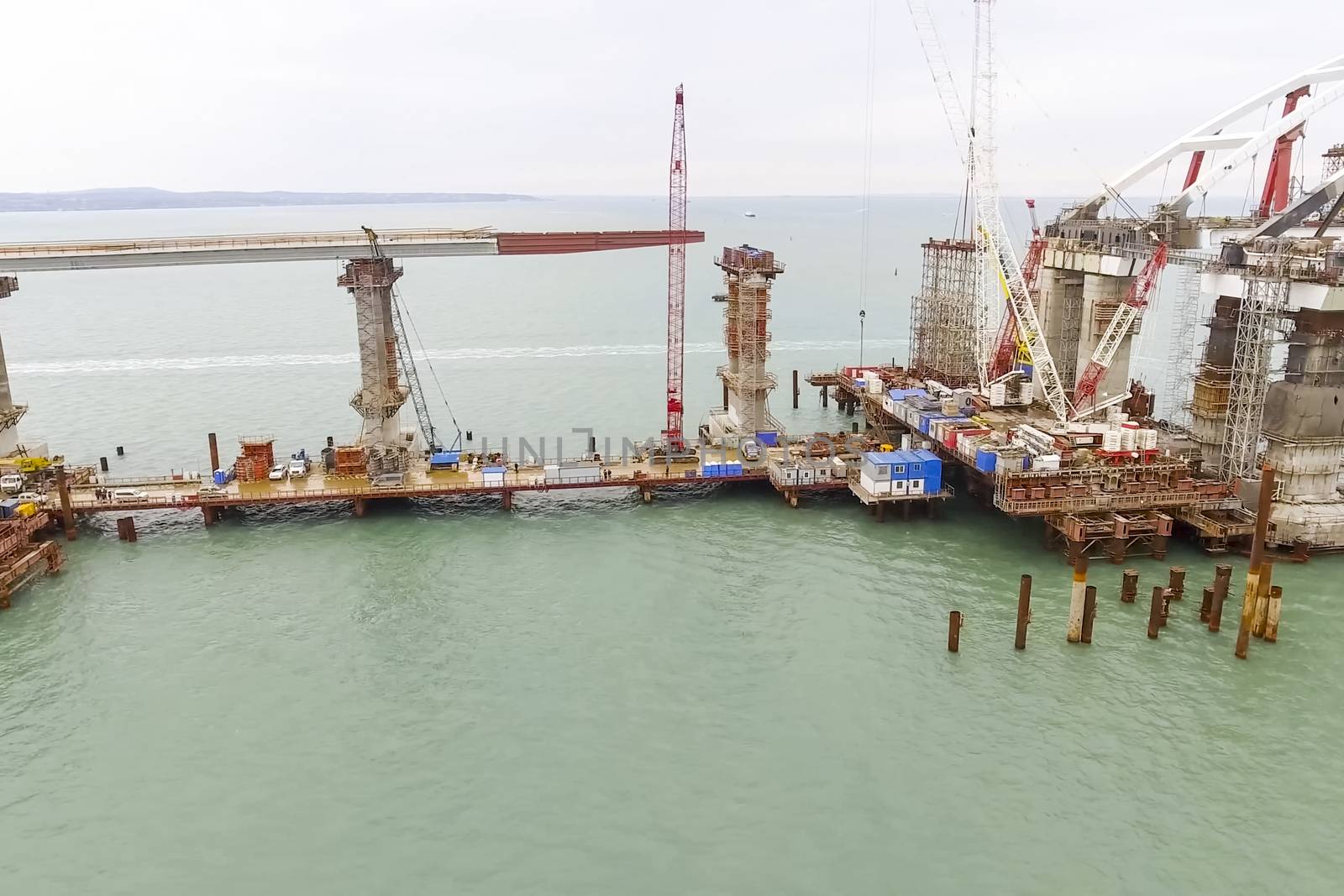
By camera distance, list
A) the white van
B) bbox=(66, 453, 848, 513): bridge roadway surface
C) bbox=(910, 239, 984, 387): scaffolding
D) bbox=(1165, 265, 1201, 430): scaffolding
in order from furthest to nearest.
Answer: bbox=(910, 239, 984, 387): scaffolding, bbox=(1165, 265, 1201, 430): scaffolding, the white van, bbox=(66, 453, 848, 513): bridge roadway surface

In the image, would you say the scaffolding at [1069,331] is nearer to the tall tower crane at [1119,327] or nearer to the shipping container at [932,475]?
the tall tower crane at [1119,327]

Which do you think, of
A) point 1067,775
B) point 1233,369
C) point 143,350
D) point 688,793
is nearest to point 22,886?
point 688,793

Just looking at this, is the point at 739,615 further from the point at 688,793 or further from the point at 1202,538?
the point at 1202,538

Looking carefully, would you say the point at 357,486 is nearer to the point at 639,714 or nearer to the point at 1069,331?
the point at 639,714

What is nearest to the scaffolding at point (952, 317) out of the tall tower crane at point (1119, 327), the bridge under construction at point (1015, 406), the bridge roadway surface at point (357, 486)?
the bridge under construction at point (1015, 406)

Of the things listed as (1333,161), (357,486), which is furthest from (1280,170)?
(357,486)

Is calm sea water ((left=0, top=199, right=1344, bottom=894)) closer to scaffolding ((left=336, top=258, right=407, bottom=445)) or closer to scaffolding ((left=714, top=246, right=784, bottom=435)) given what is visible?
scaffolding ((left=336, top=258, right=407, bottom=445))

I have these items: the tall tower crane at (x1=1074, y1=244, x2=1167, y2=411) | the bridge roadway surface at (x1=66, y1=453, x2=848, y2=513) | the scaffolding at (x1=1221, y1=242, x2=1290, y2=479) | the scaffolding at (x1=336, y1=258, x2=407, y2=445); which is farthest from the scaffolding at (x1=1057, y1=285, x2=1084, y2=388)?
the scaffolding at (x1=336, y1=258, x2=407, y2=445)
